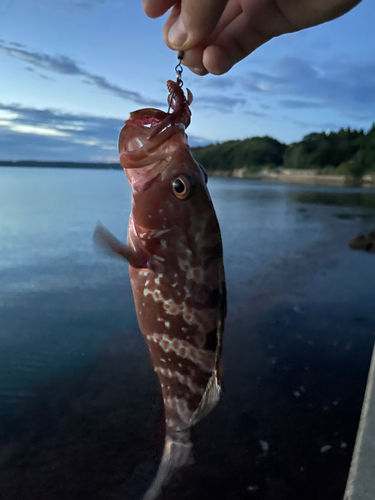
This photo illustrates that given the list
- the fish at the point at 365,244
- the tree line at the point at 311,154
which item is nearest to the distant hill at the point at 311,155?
the tree line at the point at 311,154

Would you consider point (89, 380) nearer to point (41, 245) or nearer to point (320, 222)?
point (41, 245)

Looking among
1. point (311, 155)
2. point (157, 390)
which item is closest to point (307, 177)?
point (311, 155)

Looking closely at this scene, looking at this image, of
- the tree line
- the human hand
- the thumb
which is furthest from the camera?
the tree line

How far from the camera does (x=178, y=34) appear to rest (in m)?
1.55

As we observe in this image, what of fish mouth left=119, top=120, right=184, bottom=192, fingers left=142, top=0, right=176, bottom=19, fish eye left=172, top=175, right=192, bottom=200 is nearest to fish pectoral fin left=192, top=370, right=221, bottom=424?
fish eye left=172, top=175, right=192, bottom=200

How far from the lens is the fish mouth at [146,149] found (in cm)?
145

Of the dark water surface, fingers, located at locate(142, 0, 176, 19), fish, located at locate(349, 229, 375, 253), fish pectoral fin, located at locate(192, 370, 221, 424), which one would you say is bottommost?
the dark water surface

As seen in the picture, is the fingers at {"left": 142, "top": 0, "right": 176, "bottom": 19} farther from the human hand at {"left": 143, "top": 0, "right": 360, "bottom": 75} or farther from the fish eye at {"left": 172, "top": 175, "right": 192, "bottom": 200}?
the fish eye at {"left": 172, "top": 175, "right": 192, "bottom": 200}

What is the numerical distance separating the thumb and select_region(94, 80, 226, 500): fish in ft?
0.68

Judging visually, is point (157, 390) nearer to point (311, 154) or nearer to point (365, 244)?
point (365, 244)

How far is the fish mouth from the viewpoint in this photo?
1454 mm

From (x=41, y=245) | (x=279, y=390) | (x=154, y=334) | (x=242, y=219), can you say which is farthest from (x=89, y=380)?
(x=242, y=219)

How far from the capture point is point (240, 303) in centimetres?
1088

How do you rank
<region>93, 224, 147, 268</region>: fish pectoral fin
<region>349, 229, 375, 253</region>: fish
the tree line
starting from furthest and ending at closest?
the tree line, <region>349, 229, 375, 253</region>: fish, <region>93, 224, 147, 268</region>: fish pectoral fin
